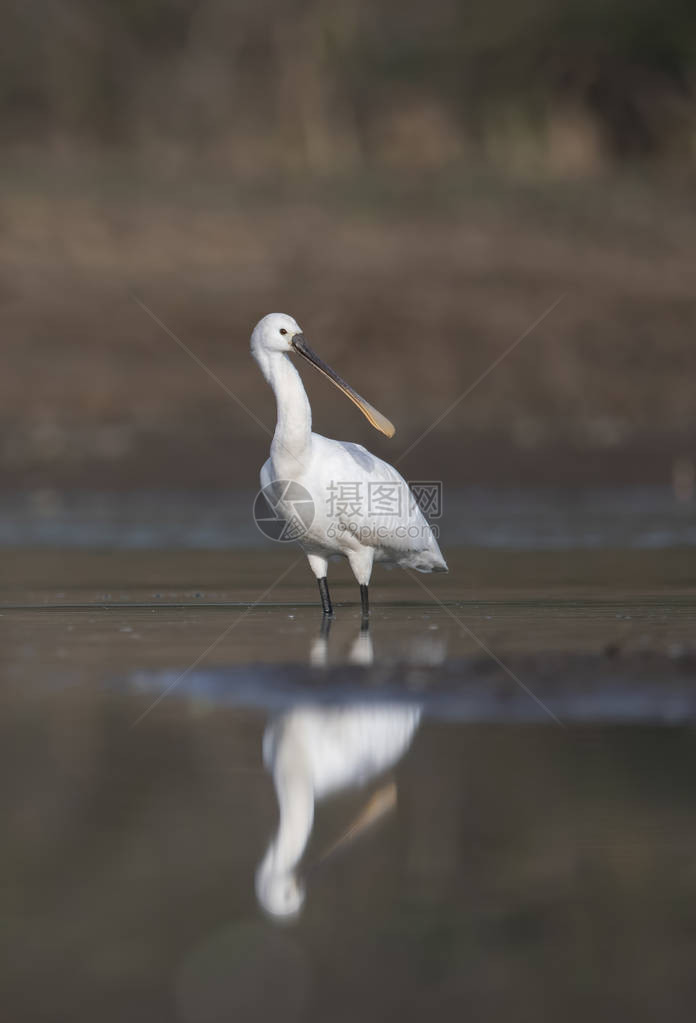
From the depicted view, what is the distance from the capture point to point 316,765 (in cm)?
540

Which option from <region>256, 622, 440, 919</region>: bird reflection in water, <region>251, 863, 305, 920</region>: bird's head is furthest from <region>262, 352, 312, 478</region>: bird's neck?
<region>251, 863, 305, 920</region>: bird's head

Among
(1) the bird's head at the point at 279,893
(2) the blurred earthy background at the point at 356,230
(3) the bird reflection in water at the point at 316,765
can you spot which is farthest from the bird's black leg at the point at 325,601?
(2) the blurred earthy background at the point at 356,230

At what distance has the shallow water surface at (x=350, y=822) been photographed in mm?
3637

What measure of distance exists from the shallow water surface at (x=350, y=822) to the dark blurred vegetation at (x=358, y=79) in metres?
17.0

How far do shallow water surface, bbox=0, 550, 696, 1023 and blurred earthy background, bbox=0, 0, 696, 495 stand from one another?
33.0ft

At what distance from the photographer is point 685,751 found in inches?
215

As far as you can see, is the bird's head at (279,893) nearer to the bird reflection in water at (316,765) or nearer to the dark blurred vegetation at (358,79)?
the bird reflection in water at (316,765)

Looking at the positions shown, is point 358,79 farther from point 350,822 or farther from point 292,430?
point 350,822

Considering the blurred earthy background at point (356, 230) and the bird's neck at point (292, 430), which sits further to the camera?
the blurred earthy background at point (356, 230)

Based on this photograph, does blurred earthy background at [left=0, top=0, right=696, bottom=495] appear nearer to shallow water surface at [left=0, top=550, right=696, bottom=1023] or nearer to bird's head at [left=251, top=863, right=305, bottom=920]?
shallow water surface at [left=0, top=550, right=696, bottom=1023]

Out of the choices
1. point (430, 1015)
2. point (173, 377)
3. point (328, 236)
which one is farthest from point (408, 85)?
point (430, 1015)

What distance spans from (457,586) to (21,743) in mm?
5218

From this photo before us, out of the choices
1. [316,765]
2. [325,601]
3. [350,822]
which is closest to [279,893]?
[350,822]

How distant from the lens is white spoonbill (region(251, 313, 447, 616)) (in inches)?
363
